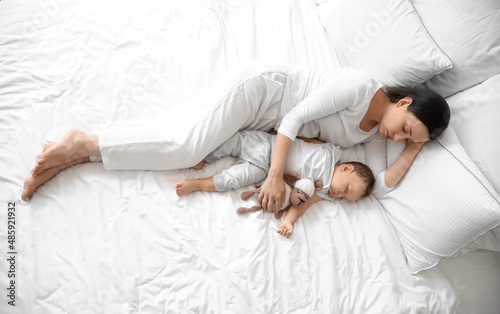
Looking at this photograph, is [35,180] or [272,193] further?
[272,193]

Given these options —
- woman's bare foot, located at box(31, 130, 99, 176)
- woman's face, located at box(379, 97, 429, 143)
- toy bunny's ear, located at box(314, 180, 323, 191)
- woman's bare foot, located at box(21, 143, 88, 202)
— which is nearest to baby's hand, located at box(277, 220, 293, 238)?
toy bunny's ear, located at box(314, 180, 323, 191)

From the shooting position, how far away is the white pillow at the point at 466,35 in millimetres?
1201

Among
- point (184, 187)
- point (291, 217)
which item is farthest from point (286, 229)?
point (184, 187)

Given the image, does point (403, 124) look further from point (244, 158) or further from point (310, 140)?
point (244, 158)

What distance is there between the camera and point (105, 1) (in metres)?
1.52

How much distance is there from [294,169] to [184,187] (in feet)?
1.44

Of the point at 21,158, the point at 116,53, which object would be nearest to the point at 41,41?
the point at 116,53

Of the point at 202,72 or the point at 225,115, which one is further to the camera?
the point at 202,72

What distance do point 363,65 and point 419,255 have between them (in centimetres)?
82

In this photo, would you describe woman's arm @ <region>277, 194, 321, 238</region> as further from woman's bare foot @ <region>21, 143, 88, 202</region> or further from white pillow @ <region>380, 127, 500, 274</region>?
woman's bare foot @ <region>21, 143, 88, 202</region>

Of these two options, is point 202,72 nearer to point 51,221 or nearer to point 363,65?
point 363,65

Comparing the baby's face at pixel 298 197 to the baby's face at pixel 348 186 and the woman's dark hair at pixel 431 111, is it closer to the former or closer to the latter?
the baby's face at pixel 348 186

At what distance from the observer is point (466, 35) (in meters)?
1.23

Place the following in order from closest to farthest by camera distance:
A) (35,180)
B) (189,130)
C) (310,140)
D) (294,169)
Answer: (35,180) → (189,130) → (294,169) → (310,140)
